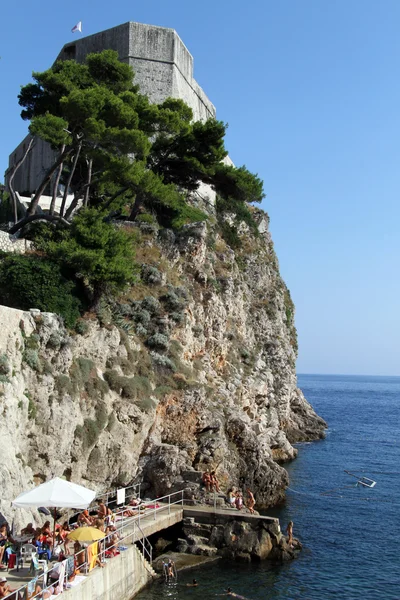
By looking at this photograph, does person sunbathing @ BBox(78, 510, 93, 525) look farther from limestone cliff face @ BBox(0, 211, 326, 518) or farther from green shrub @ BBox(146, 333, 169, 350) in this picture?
green shrub @ BBox(146, 333, 169, 350)

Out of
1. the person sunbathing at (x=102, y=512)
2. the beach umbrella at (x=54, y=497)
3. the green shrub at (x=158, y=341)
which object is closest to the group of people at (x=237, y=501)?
the person sunbathing at (x=102, y=512)

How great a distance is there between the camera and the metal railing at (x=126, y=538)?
12.2 meters

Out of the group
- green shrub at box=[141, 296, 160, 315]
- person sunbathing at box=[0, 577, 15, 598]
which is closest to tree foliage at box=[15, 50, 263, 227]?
green shrub at box=[141, 296, 160, 315]

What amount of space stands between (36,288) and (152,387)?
6.65 meters

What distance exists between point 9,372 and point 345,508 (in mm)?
17048

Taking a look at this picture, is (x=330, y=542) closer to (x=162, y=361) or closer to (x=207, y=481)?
(x=207, y=481)

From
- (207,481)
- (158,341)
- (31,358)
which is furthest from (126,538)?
(158,341)

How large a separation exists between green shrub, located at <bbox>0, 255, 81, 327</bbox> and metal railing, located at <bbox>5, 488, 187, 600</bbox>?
7711mm

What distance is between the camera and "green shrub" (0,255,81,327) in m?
22.7

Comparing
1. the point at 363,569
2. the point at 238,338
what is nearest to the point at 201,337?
the point at 238,338

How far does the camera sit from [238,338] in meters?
37.2

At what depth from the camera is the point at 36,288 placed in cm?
2283

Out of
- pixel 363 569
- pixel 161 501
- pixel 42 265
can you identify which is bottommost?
pixel 363 569

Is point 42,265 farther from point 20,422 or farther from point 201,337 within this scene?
point 201,337
